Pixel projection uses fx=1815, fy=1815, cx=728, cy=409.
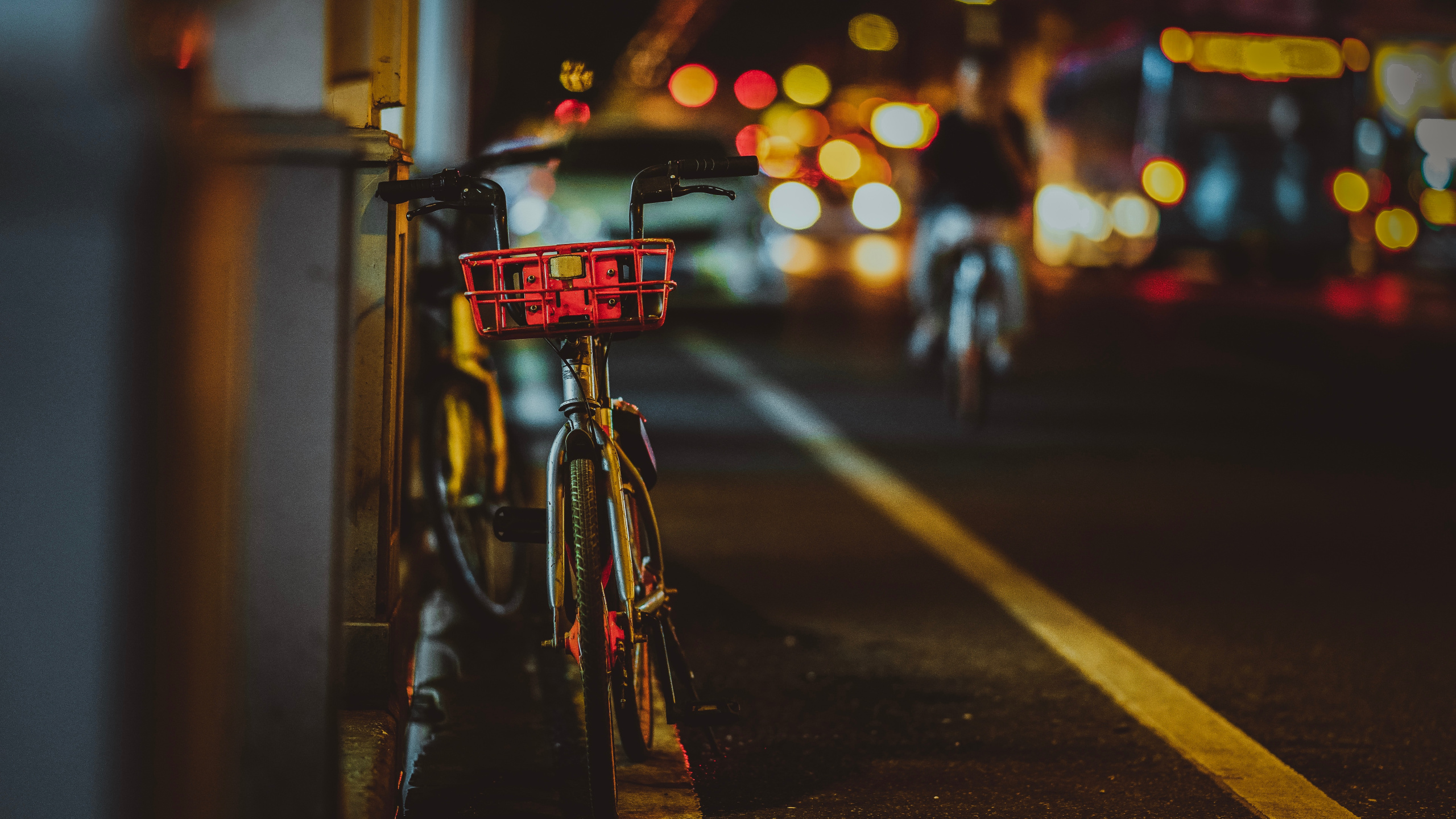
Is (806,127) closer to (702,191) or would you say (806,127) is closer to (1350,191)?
(1350,191)

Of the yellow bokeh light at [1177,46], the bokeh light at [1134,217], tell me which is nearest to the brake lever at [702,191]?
the bokeh light at [1134,217]

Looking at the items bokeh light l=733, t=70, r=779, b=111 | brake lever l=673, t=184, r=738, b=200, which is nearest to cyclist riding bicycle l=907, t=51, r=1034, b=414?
brake lever l=673, t=184, r=738, b=200

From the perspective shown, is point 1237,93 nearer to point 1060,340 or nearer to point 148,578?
point 1060,340

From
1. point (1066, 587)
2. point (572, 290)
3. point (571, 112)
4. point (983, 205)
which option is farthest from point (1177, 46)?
point (572, 290)

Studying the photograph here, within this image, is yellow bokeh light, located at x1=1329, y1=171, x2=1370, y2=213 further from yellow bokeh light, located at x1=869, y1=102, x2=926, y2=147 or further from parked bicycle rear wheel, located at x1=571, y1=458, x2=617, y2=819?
yellow bokeh light, located at x1=869, y1=102, x2=926, y2=147

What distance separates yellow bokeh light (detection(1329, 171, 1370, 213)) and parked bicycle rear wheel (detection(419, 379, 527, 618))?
2252 cm

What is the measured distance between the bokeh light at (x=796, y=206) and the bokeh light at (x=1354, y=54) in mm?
12233

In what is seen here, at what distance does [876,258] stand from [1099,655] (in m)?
24.6

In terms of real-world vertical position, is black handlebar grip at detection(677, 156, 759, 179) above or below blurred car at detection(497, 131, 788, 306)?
below

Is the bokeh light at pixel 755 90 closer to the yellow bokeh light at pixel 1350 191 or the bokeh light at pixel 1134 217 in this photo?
the bokeh light at pixel 1134 217

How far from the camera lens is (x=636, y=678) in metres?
4.20

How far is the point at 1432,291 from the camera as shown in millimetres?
23859

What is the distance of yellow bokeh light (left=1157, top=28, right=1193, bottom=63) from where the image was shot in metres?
25.2

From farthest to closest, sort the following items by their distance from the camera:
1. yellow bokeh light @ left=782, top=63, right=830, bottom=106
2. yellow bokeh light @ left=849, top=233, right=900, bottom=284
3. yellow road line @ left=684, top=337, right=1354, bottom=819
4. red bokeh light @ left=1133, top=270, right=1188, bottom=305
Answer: yellow bokeh light @ left=782, top=63, right=830, bottom=106 < yellow bokeh light @ left=849, top=233, right=900, bottom=284 < red bokeh light @ left=1133, top=270, right=1188, bottom=305 < yellow road line @ left=684, top=337, right=1354, bottom=819
